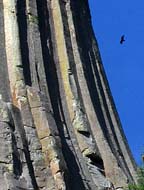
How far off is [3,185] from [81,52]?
7.33 m

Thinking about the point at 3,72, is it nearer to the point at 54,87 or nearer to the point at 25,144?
the point at 54,87

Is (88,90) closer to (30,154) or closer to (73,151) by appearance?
(73,151)

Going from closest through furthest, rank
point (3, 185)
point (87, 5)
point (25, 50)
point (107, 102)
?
1. point (3, 185)
2. point (25, 50)
3. point (107, 102)
4. point (87, 5)

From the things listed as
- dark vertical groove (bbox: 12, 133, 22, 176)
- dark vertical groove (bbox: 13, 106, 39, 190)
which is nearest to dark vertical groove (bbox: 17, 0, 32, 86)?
dark vertical groove (bbox: 13, 106, 39, 190)

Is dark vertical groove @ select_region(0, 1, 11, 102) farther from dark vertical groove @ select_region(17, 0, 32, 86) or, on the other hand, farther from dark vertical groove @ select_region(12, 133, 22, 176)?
dark vertical groove @ select_region(12, 133, 22, 176)

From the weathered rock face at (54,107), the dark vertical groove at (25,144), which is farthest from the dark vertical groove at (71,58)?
the dark vertical groove at (25,144)

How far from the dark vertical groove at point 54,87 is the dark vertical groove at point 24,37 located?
723 millimetres

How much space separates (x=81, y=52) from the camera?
1972 cm

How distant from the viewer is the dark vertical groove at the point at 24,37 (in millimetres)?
16784

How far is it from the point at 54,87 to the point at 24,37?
1.41 m

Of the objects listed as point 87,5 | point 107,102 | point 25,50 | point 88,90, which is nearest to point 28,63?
point 25,50

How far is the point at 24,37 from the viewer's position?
57.9 ft

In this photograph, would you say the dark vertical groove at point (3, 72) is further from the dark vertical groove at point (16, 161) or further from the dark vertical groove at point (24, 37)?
the dark vertical groove at point (16, 161)

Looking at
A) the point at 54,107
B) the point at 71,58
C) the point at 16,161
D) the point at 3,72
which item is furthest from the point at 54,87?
the point at 16,161
